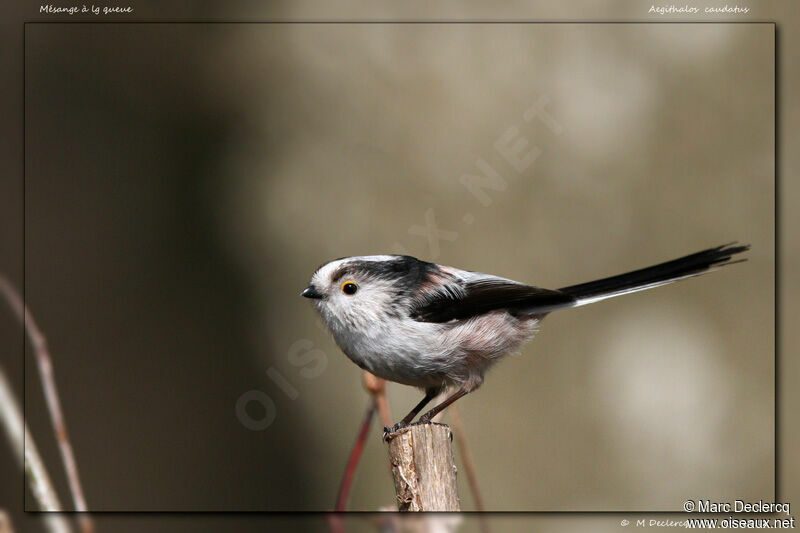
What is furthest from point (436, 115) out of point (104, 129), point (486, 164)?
point (104, 129)

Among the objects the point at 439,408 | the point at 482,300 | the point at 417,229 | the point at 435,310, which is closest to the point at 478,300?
the point at 482,300

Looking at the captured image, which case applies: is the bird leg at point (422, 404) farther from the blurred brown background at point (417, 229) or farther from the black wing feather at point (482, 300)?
the blurred brown background at point (417, 229)

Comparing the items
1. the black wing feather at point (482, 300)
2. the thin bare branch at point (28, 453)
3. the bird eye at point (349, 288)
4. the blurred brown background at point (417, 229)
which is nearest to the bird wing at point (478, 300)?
the black wing feather at point (482, 300)

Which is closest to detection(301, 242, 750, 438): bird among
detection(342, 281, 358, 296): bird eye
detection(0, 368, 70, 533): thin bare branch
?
detection(342, 281, 358, 296): bird eye

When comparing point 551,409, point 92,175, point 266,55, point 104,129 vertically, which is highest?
point 266,55

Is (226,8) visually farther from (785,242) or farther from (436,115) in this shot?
(785,242)

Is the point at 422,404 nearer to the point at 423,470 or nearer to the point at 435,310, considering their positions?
the point at 435,310
